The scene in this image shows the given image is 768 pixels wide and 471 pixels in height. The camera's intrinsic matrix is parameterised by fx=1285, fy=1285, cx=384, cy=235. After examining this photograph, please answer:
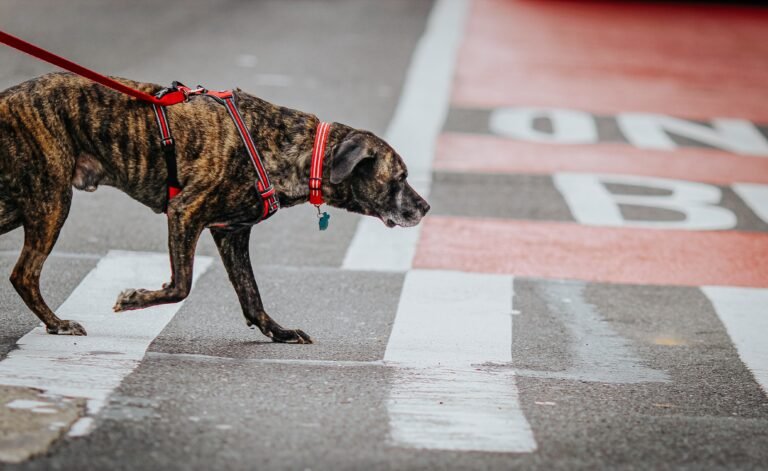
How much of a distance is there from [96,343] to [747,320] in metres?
4.27

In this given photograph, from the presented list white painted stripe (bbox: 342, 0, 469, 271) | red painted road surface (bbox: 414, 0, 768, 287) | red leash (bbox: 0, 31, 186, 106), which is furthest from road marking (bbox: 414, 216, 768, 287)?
red leash (bbox: 0, 31, 186, 106)

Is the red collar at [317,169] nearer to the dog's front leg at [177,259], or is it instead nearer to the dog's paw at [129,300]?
the dog's front leg at [177,259]

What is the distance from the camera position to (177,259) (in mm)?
6672

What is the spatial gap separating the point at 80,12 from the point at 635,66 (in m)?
9.80

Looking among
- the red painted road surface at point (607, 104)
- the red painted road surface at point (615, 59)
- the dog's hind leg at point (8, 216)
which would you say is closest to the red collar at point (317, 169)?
the dog's hind leg at point (8, 216)

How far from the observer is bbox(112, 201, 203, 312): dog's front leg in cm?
664

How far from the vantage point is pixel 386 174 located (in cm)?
696

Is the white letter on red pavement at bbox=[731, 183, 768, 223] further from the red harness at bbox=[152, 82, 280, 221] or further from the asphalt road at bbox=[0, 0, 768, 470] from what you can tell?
the red harness at bbox=[152, 82, 280, 221]

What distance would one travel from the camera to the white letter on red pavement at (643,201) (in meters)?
11.3

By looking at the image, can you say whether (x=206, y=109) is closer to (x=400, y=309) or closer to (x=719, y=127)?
(x=400, y=309)

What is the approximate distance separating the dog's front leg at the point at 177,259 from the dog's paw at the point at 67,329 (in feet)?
1.25

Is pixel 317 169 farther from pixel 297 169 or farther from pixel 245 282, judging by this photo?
pixel 245 282

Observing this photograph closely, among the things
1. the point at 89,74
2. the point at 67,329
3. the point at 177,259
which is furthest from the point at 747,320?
the point at 89,74

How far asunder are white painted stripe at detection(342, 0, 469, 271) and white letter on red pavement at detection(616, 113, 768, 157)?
231 cm
